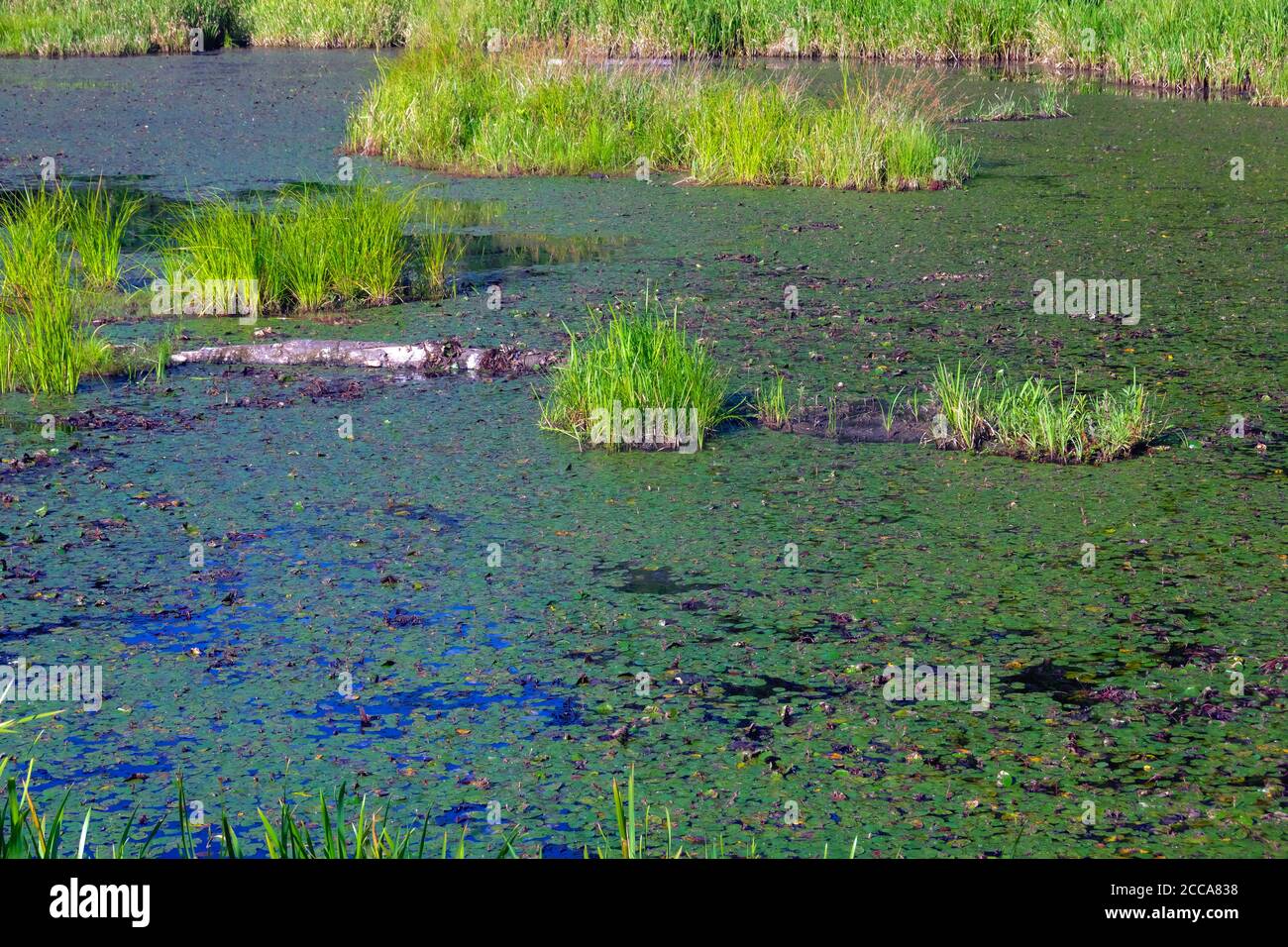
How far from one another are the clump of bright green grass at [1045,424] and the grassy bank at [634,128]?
15.4 feet

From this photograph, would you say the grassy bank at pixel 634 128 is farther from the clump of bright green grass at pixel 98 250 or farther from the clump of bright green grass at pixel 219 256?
the clump of bright green grass at pixel 219 256

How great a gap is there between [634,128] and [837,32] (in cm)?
614

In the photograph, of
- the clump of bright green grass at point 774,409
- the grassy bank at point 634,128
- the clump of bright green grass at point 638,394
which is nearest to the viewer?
the clump of bright green grass at point 638,394

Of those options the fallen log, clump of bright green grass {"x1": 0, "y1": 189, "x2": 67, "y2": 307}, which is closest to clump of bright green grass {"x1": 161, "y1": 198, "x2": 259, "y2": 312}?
clump of bright green grass {"x1": 0, "y1": 189, "x2": 67, "y2": 307}

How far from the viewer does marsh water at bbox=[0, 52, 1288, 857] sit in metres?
2.78

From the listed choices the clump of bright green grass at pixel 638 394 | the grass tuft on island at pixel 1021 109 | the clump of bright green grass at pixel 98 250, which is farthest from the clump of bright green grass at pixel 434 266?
the grass tuft on island at pixel 1021 109

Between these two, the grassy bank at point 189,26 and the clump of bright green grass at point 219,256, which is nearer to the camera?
the clump of bright green grass at point 219,256

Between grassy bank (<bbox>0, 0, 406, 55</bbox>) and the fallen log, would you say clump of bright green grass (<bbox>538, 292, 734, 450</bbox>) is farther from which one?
grassy bank (<bbox>0, 0, 406, 55</bbox>)

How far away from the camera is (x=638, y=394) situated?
4.93 metres

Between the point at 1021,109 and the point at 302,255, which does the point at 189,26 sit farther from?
the point at 302,255

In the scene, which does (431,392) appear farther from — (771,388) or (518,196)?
(518,196)

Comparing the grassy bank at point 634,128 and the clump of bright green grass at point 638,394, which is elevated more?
the grassy bank at point 634,128

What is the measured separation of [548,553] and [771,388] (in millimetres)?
1627

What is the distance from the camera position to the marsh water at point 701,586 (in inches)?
109
